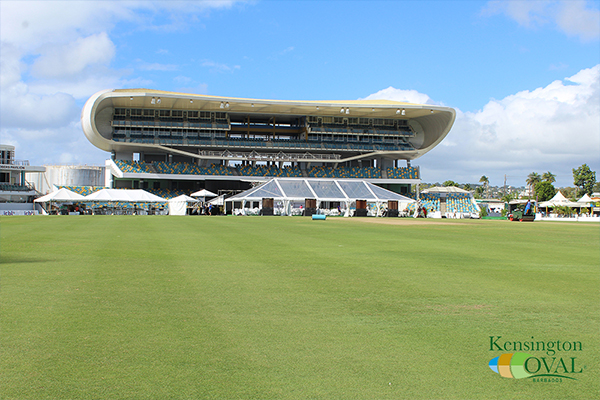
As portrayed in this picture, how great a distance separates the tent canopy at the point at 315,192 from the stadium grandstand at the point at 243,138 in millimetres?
14616

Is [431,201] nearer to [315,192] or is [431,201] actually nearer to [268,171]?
[315,192]

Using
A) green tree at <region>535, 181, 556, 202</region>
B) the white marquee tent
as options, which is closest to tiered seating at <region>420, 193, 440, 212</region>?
the white marquee tent

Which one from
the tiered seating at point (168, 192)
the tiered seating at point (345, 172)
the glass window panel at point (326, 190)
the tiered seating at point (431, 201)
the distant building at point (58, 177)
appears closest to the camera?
the glass window panel at point (326, 190)

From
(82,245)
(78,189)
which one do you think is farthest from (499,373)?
(78,189)

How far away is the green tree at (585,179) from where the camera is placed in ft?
365

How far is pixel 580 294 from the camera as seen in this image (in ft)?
25.1

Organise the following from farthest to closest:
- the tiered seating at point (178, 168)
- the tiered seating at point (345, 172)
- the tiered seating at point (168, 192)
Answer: the tiered seating at point (345, 172), the tiered seating at point (178, 168), the tiered seating at point (168, 192)

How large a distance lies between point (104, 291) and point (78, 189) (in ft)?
194

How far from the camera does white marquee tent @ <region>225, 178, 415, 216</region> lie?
47406 millimetres

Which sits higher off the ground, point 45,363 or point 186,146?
point 186,146

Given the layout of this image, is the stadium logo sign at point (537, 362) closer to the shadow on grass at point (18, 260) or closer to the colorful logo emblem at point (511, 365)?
the colorful logo emblem at point (511, 365)

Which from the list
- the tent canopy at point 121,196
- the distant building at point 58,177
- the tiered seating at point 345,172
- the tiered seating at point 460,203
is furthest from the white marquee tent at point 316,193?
the distant building at point 58,177

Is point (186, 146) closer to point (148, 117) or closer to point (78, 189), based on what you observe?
point (148, 117)

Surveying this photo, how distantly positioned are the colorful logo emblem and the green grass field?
0.09 m
